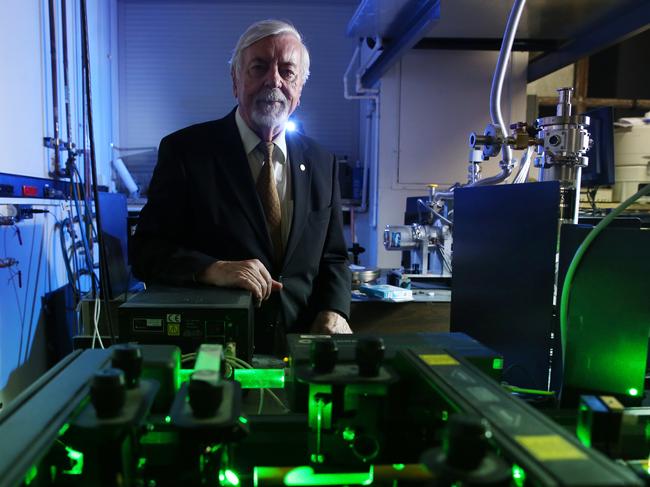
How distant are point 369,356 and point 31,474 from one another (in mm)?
289

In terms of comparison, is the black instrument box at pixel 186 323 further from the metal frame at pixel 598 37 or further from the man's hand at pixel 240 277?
the metal frame at pixel 598 37

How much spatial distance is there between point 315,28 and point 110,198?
2555mm

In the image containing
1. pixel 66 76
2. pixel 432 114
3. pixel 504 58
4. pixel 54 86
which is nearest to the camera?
pixel 504 58

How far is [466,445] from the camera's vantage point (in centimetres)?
31

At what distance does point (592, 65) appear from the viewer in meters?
3.78

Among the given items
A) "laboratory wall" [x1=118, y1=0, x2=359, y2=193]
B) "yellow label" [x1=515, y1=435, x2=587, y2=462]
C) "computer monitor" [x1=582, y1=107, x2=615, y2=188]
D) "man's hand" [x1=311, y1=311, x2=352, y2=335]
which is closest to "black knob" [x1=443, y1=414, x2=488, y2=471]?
"yellow label" [x1=515, y1=435, x2=587, y2=462]

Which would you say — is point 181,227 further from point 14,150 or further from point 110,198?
point 110,198

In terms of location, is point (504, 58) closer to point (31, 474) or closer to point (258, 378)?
point (258, 378)

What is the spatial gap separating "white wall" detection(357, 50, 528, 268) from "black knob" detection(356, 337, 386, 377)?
10.6 ft

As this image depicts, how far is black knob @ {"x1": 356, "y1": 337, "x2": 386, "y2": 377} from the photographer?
473mm

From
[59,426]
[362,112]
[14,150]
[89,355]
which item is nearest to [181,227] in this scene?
[89,355]

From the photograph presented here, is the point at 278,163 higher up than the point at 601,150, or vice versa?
the point at 601,150

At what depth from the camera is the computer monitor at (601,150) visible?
2.20 m

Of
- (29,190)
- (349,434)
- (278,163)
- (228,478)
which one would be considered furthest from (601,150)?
(29,190)
